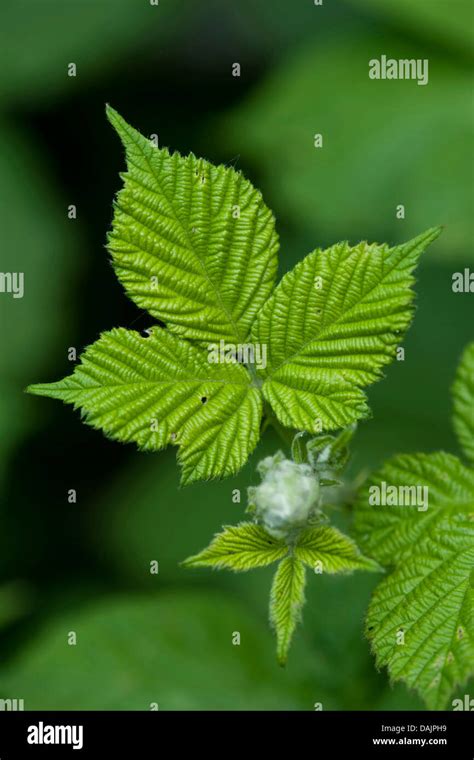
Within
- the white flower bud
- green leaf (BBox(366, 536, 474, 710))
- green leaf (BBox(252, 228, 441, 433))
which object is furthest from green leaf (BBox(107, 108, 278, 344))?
green leaf (BBox(366, 536, 474, 710))

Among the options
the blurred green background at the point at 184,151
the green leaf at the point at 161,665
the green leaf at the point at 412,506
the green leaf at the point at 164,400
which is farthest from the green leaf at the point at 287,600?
the blurred green background at the point at 184,151

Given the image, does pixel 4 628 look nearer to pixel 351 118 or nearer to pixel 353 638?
pixel 353 638

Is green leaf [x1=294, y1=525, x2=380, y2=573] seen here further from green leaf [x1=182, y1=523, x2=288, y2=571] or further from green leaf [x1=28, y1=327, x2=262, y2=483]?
green leaf [x1=28, y1=327, x2=262, y2=483]

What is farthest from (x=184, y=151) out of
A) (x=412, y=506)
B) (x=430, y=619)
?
(x=430, y=619)

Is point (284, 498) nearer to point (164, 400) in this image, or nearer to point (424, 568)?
point (164, 400)

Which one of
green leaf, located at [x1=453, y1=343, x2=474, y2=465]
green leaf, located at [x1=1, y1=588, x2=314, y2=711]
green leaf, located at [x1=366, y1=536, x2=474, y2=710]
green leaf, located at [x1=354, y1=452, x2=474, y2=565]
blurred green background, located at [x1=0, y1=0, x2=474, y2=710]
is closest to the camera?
green leaf, located at [x1=366, y1=536, x2=474, y2=710]
